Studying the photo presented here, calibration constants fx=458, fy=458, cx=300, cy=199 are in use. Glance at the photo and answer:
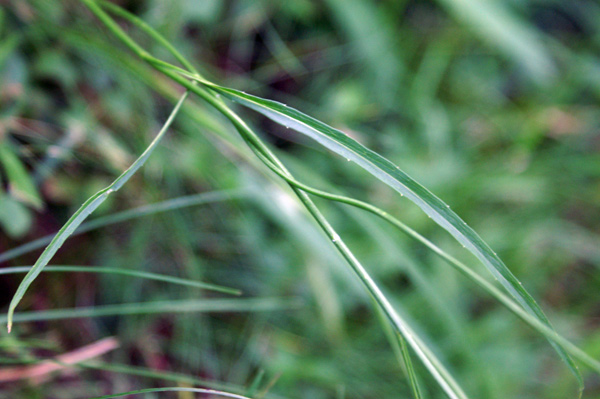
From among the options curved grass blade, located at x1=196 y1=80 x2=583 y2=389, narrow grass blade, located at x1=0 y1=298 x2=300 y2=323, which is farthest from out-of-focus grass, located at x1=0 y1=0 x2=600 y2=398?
curved grass blade, located at x1=196 y1=80 x2=583 y2=389

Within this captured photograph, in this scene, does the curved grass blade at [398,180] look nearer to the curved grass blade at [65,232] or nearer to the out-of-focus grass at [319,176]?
the curved grass blade at [65,232]

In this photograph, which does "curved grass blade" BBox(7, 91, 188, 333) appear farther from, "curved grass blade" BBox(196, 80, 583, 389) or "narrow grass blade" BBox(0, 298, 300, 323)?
"narrow grass blade" BBox(0, 298, 300, 323)

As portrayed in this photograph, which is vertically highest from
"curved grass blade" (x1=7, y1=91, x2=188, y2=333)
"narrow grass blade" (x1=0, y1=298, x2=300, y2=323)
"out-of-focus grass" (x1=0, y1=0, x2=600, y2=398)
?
"out-of-focus grass" (x1=0, y1=0, x2=600, y2=398)

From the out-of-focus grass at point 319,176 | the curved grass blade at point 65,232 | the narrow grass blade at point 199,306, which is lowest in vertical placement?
the curved grass blade at point 65,232

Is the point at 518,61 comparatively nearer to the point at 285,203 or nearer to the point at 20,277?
the point at 285,203

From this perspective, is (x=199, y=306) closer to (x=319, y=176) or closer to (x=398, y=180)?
(x=319, y=176)

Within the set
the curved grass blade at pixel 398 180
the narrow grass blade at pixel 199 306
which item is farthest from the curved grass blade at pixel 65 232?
the narrow grass blade at pixel 199 306
